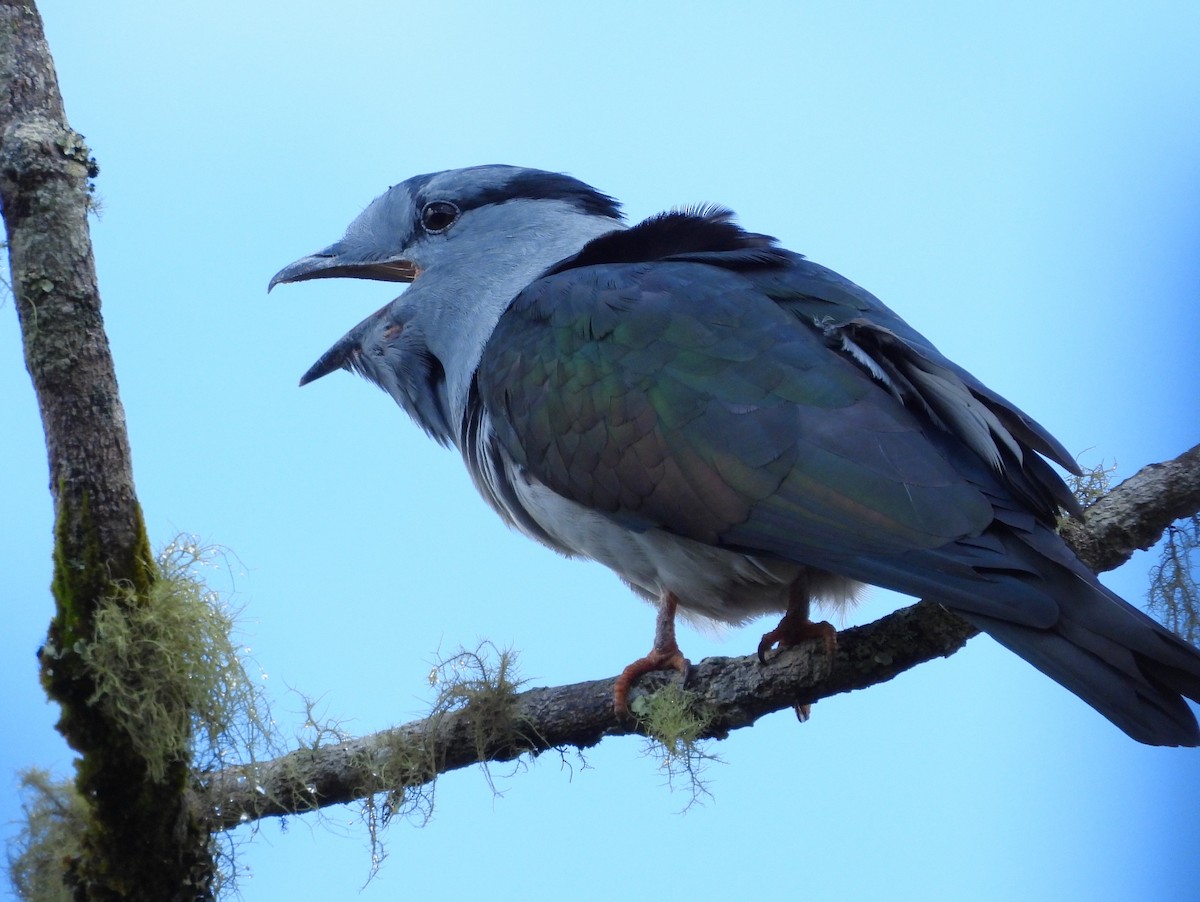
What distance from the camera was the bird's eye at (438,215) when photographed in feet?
10.6

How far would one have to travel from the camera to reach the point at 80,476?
2170mm

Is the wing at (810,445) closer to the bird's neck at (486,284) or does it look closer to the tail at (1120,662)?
the tail at (1120,662)

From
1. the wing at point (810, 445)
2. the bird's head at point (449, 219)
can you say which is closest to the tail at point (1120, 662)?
the wing at point (810, 445)

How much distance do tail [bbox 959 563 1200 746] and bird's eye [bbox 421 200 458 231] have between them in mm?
1803

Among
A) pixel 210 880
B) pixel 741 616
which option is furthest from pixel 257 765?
pixel 741 616

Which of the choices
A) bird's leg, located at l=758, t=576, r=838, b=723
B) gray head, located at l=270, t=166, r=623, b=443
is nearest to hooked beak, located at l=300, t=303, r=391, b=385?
gray head, located at l=270, t=166, r=623, b=443

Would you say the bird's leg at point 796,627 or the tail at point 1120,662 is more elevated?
the bird's leg at point 796,627

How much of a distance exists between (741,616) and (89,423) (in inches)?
53.5

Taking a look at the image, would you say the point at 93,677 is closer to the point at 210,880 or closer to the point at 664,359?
the point at 210,880

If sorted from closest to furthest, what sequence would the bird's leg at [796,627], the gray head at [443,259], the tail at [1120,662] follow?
the tail at [1120,662], the bird's leg at [796,627], the gray head at [443,259]

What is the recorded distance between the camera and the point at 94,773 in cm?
223

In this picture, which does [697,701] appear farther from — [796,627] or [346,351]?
[346,351]

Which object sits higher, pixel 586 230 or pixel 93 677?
pixel 586 230

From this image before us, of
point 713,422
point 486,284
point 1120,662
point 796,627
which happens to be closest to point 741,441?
point 713,422
